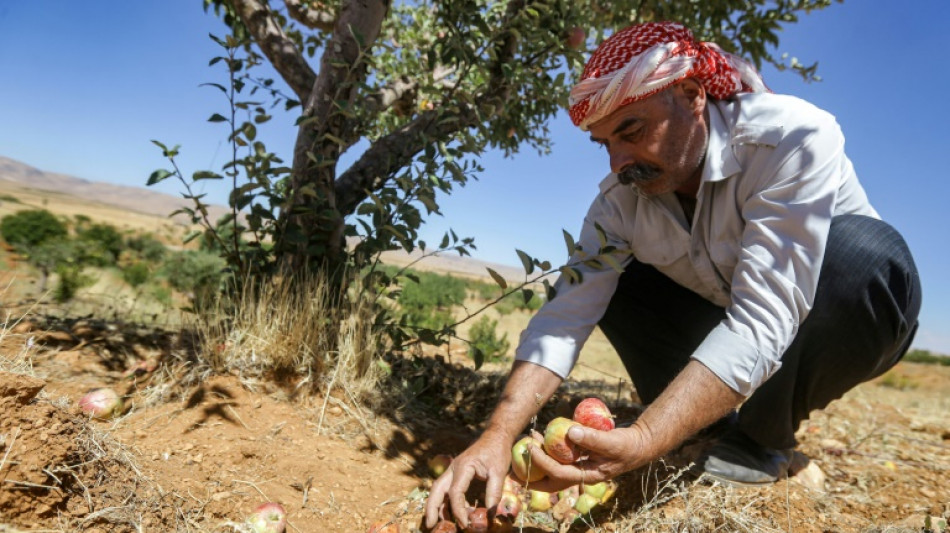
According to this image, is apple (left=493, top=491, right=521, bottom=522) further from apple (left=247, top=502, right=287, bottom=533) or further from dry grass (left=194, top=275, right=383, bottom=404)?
dry grass (left=194, top=275, right=383, bottom=404)

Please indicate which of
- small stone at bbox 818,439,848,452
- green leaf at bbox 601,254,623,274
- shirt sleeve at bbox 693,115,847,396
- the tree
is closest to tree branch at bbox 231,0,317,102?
the tree

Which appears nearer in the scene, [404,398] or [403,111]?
[404,398]

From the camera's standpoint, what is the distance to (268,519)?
142 cm

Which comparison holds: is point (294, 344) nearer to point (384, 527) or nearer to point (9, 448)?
point (384, 527)

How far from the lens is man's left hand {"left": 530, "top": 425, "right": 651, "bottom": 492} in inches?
Answer: 50.2

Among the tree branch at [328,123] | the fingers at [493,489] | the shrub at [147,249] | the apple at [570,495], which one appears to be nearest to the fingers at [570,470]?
the fingers at [493,489]

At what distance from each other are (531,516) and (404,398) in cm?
83

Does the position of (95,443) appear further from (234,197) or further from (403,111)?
(403,111)

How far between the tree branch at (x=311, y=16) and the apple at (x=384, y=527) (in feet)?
8.30

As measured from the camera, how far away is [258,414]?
1977 millimetres

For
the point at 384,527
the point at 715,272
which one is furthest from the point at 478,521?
the point at 715,272

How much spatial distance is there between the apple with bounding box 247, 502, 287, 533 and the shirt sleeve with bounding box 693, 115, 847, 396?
1.15 m

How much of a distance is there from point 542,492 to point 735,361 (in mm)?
645

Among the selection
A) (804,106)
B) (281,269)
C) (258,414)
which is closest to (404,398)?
(258,414)
